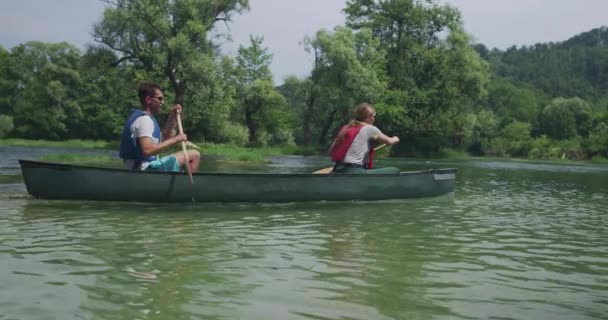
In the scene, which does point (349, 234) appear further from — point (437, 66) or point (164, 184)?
point (437, 66)

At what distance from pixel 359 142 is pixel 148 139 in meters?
3.72

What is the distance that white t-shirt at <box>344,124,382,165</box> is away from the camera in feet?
31.1

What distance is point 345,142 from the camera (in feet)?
32.2

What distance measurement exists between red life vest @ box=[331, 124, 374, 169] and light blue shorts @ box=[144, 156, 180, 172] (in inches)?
113

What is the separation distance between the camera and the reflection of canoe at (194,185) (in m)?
8.19

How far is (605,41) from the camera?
616ft

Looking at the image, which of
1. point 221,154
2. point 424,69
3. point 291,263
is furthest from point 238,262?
point 424,69

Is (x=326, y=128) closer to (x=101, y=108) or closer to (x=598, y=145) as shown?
(x=598, y=145)

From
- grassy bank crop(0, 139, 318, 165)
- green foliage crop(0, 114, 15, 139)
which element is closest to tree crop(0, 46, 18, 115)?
green foliage crop(0, 114, 15, 139)

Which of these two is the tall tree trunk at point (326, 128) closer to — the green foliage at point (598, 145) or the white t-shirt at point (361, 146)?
the green foliage at point (598, 145)

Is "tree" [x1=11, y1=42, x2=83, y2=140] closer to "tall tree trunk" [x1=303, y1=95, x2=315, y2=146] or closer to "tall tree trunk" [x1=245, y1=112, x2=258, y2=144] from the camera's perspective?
"tall tree trunk" [x1=245, y1=112, x2=258, y2=144]

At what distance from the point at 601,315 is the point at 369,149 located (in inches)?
262

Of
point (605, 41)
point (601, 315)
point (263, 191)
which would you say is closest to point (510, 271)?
point (601, 315)

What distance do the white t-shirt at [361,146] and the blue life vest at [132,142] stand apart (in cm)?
338
